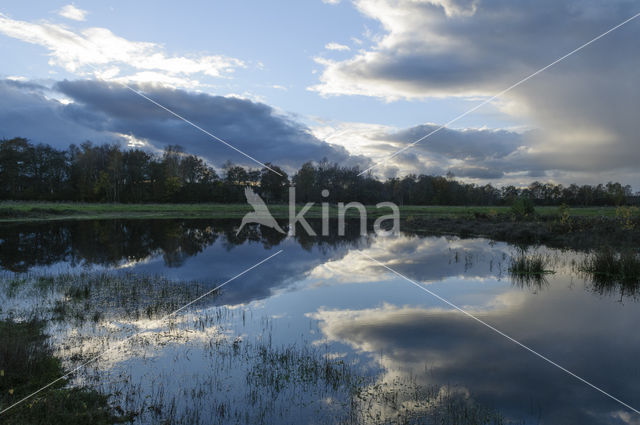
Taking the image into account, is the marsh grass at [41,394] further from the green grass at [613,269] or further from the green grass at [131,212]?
the green grass at [131,212]

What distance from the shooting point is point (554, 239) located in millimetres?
29062

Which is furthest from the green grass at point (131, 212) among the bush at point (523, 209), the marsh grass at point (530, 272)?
the marsh grass at point (530, 272)

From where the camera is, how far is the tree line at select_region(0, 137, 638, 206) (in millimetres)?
83438

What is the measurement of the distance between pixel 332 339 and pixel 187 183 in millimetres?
88617

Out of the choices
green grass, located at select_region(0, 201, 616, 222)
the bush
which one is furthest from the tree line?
the bush

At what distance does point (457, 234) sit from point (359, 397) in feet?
113

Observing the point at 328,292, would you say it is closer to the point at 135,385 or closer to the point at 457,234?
the point at 135,385

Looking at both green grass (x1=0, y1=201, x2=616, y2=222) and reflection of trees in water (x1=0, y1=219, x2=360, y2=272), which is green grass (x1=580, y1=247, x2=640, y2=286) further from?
green grass (x1=0, y1=201, x2=616, y2=222)

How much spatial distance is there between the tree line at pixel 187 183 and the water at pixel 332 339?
235 feet

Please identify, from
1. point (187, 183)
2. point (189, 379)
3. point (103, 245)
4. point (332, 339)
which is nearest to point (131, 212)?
point (187, 183)

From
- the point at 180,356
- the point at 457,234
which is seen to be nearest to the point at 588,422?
the point at 180,356

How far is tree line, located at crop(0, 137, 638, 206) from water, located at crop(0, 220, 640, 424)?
7149 centimetres

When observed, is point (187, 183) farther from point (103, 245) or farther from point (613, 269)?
point (613, 269)

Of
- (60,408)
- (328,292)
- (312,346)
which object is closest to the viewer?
(60,408)
